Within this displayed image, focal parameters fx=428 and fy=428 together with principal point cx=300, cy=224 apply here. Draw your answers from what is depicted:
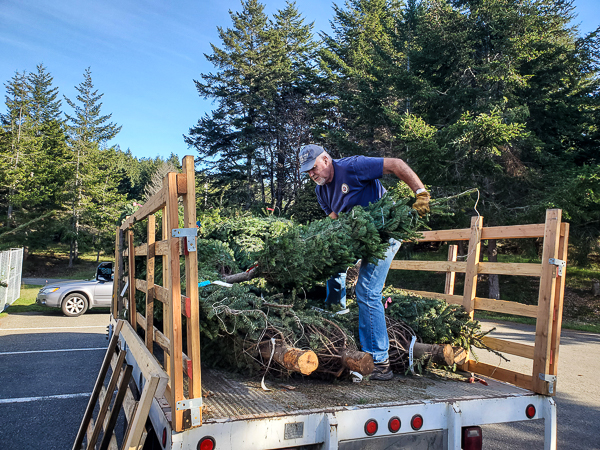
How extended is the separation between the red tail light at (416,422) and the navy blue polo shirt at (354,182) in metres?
1.73

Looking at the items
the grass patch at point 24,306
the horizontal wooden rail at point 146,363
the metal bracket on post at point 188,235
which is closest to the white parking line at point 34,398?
the horizontal wooden rail at point 146,363

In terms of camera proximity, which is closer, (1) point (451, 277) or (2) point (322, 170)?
(2) point (322, 170)

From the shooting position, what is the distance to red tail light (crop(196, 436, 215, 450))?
1945mm

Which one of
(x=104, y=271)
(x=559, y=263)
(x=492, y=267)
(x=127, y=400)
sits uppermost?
(x=559, y=263)

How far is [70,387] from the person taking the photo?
18.9ft

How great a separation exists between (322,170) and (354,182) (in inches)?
11.6

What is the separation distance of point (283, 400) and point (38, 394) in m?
4.52

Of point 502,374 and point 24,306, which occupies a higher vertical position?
point 502,374

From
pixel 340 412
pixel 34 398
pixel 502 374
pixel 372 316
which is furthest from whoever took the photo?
pixel 34 398

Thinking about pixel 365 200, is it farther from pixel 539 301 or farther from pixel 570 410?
pixel 570 410

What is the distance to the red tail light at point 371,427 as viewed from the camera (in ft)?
7.30

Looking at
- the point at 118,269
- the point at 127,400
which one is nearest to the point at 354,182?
the point at 127,400

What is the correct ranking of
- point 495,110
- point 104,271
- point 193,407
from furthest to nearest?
point 495,110, point 104,271, point 193,407

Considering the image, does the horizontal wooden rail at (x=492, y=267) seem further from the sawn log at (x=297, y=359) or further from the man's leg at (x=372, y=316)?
the sawn log at (x=297, y=359)
